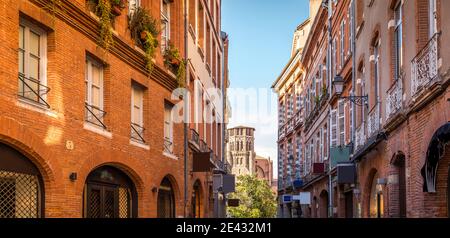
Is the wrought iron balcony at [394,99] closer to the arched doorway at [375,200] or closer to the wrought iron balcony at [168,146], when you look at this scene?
the arched doorway at [375,200]

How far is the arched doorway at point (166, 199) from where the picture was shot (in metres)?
17.8

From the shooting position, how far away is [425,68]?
10.7 metres

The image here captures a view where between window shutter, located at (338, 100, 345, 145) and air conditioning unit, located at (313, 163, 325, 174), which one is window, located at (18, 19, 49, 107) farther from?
air conditioning unit, located at (313, 163, 325, 174)

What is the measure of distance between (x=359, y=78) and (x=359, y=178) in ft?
11.3

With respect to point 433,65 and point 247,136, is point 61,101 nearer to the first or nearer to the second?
point 433,65

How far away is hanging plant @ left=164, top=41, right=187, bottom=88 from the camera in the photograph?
1781 cm

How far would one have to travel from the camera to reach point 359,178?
20.2 meters

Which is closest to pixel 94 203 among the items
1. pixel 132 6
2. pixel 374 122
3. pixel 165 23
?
pixel 132 6

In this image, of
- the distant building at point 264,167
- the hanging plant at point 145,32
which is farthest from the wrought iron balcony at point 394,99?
the distant building at point 264,167

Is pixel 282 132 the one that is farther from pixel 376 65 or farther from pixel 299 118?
pixel 376 65

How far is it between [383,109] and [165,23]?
724 centimetres

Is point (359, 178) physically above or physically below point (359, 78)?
below
